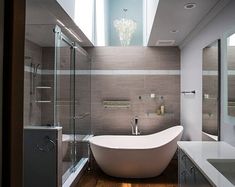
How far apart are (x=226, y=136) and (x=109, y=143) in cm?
242

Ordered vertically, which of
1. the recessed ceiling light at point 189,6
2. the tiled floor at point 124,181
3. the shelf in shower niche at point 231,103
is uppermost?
the recessed ceiling light at point 189,6

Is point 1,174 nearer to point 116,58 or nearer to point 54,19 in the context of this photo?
point 54,19

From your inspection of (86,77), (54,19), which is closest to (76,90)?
(86,77)

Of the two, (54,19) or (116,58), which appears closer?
(54,19)

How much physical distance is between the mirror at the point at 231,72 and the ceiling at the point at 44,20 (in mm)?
1858

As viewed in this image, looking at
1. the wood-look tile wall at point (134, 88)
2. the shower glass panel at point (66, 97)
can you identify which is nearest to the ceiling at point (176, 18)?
the wood-look tile wall at point (134, 88)

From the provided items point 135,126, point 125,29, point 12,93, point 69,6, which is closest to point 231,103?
point 12,93

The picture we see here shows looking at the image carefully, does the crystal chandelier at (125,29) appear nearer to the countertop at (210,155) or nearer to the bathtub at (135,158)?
the bathtub at (135,158)

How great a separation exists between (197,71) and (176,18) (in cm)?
97

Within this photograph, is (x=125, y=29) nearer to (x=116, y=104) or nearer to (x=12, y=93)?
(x=116, y=104)

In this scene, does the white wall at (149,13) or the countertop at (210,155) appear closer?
the countertop at (210,155)

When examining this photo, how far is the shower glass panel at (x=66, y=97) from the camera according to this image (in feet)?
11.4

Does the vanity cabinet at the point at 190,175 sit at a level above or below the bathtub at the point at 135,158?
above

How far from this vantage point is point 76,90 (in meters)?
4.42
